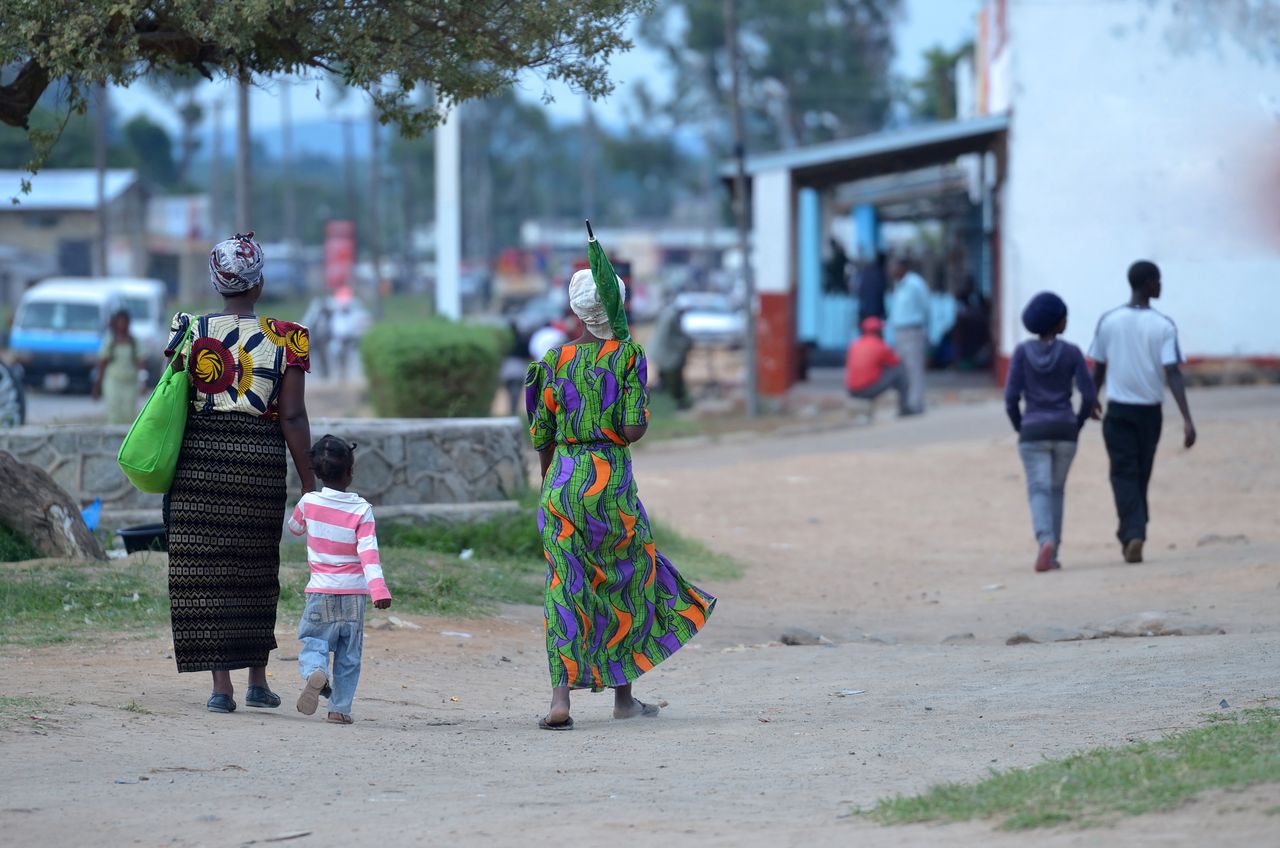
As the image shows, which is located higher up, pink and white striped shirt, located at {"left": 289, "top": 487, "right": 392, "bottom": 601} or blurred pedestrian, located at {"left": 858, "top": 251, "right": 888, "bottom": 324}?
blurred pedestrian, located at {"left": 858, "top": 251, "right": 888, "bottom": 324}

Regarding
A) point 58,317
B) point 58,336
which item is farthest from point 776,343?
point 58,317

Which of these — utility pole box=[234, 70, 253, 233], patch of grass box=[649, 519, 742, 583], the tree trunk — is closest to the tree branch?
the tree trunk

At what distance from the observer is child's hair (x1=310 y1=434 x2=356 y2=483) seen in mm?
5824

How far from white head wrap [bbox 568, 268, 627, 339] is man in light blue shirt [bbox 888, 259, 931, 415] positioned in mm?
13961

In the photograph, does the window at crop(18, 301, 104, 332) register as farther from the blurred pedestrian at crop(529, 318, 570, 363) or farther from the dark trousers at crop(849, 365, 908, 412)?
the dark trousers at crop(849, 365, 908, 412)

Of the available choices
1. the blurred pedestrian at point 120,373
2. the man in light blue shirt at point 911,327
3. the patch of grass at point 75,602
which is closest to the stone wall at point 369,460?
the patch of grass at point 75,602

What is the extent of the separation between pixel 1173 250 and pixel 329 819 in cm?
1769

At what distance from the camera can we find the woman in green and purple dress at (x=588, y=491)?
584cm

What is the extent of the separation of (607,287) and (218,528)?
1658 millimetres

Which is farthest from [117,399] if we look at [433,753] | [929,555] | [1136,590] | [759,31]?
[759,31]

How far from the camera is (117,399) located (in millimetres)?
16500

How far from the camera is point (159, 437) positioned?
18.5 feet

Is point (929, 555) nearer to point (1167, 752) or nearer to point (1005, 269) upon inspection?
point (1167, 752)

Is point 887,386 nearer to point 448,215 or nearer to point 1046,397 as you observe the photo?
point 448,215
